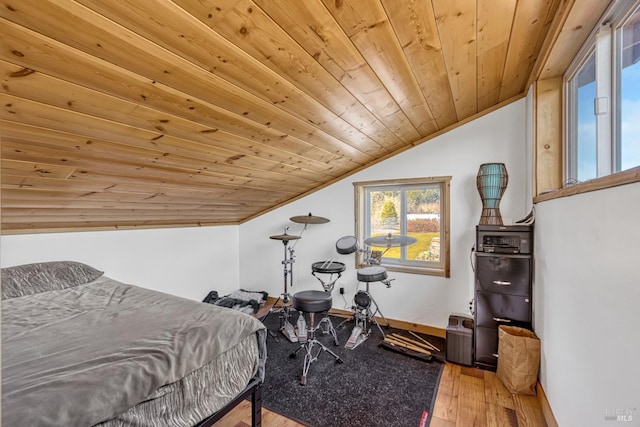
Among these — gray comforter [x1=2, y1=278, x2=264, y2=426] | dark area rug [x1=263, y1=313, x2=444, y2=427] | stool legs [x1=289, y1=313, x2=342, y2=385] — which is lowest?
dark area rug [x1=263, y1=313, x2=444, y2=427]

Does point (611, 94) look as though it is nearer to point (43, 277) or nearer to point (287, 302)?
point (287, 302)

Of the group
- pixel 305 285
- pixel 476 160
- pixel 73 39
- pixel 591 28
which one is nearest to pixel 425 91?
pixel 591 28

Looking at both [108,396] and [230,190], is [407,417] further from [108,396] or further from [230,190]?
[230,190]

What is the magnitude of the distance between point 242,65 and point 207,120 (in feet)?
1.67

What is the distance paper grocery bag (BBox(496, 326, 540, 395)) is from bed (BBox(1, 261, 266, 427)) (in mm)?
1844

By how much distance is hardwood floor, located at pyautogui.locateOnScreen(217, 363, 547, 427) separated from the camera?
78.0 inches

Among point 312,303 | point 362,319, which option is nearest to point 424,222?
point 362,319

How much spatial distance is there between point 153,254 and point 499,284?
3745 mm

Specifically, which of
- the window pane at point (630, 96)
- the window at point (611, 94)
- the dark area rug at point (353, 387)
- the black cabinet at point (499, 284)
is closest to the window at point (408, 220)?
the black cabinet at point (499, 284)

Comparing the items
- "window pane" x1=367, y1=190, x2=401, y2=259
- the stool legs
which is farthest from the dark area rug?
"window pane" x1=367, y1=190, x2=401, y2=259

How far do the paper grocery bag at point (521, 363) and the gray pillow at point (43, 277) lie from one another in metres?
3.60

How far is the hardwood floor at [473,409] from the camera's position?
198 cm

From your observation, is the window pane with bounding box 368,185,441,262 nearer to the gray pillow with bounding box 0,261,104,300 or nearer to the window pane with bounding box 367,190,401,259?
the window pane with bounding box 367,190,401,259

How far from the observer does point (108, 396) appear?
1.24 meters
